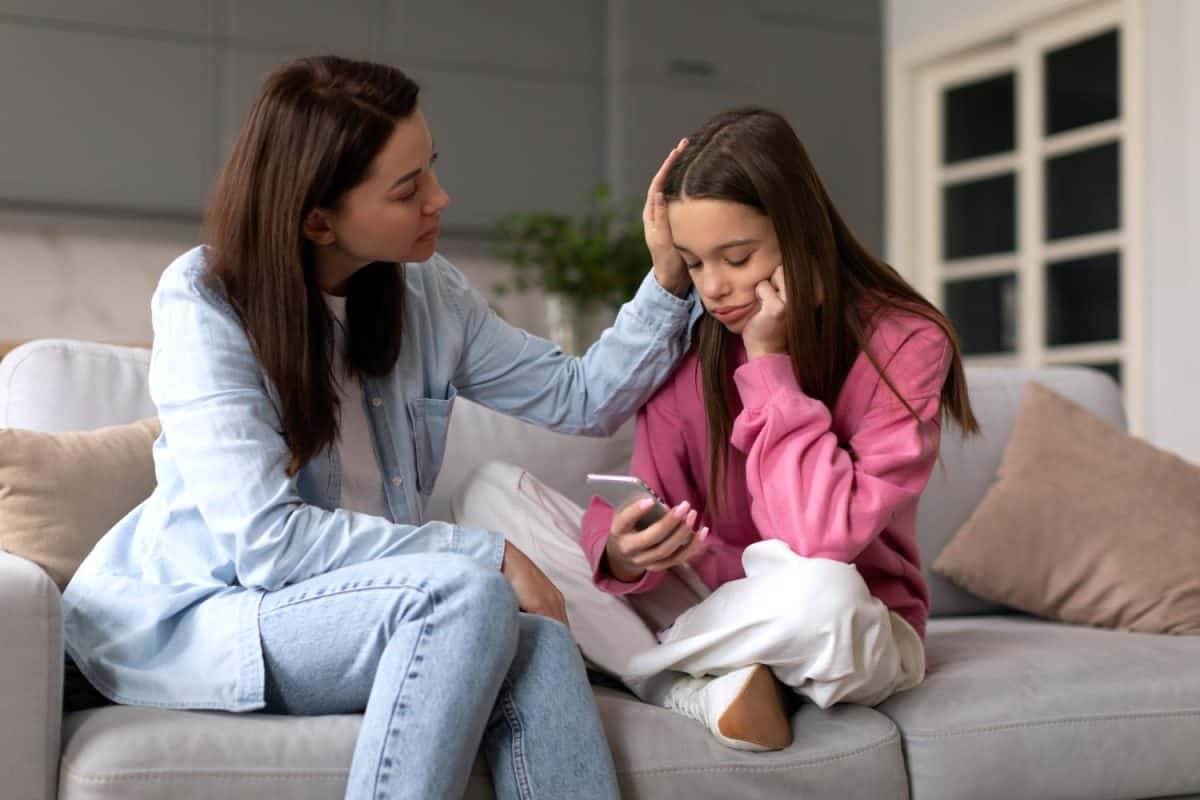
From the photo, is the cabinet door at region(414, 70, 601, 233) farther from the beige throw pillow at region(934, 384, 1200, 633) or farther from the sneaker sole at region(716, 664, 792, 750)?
the sneaker sole at region(716, 664, 792, 750)

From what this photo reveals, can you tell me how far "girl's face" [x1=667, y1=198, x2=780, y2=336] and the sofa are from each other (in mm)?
496

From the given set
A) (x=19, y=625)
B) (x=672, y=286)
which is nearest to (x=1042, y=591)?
(x=672, y=286)

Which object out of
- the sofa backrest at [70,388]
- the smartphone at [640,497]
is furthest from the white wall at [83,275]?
the smartphone at [640,497]

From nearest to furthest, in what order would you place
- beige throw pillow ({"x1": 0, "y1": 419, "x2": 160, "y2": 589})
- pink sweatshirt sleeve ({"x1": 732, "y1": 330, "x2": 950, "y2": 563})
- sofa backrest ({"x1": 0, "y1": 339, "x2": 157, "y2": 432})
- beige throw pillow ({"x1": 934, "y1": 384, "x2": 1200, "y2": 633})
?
pink sweatshirt sleeve ({"x1": 732, "y1": 330, "x2": 950, "y2": 563})
beige throw pillow ({"x1": 0, "y1": 419, "x2": 160, "y2": 589})
sofa backrest ({"x1": 0, "y1": 339, "x2": 157, "y2": 432})
beige throw pillow ({"x1": 934, "y1": 384, "x2": 1200, "y2": 633})

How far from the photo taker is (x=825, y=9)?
5.23 meters

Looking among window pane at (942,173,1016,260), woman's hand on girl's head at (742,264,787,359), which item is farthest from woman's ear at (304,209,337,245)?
window pane at (942,173,1016,260)

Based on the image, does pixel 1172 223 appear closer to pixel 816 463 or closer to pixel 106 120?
pixel 816 463

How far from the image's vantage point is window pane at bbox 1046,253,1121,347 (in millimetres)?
4527

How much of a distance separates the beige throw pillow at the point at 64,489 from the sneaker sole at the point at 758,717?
2.74ft

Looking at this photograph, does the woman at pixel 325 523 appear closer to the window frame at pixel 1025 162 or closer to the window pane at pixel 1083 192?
the window frame at pixel 1025 162

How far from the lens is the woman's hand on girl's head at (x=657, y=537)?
1.54 metres

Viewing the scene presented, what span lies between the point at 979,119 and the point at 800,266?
3712mm

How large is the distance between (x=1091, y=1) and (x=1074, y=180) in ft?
1.91

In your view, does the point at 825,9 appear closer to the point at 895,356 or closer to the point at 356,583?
the point at 895,356
